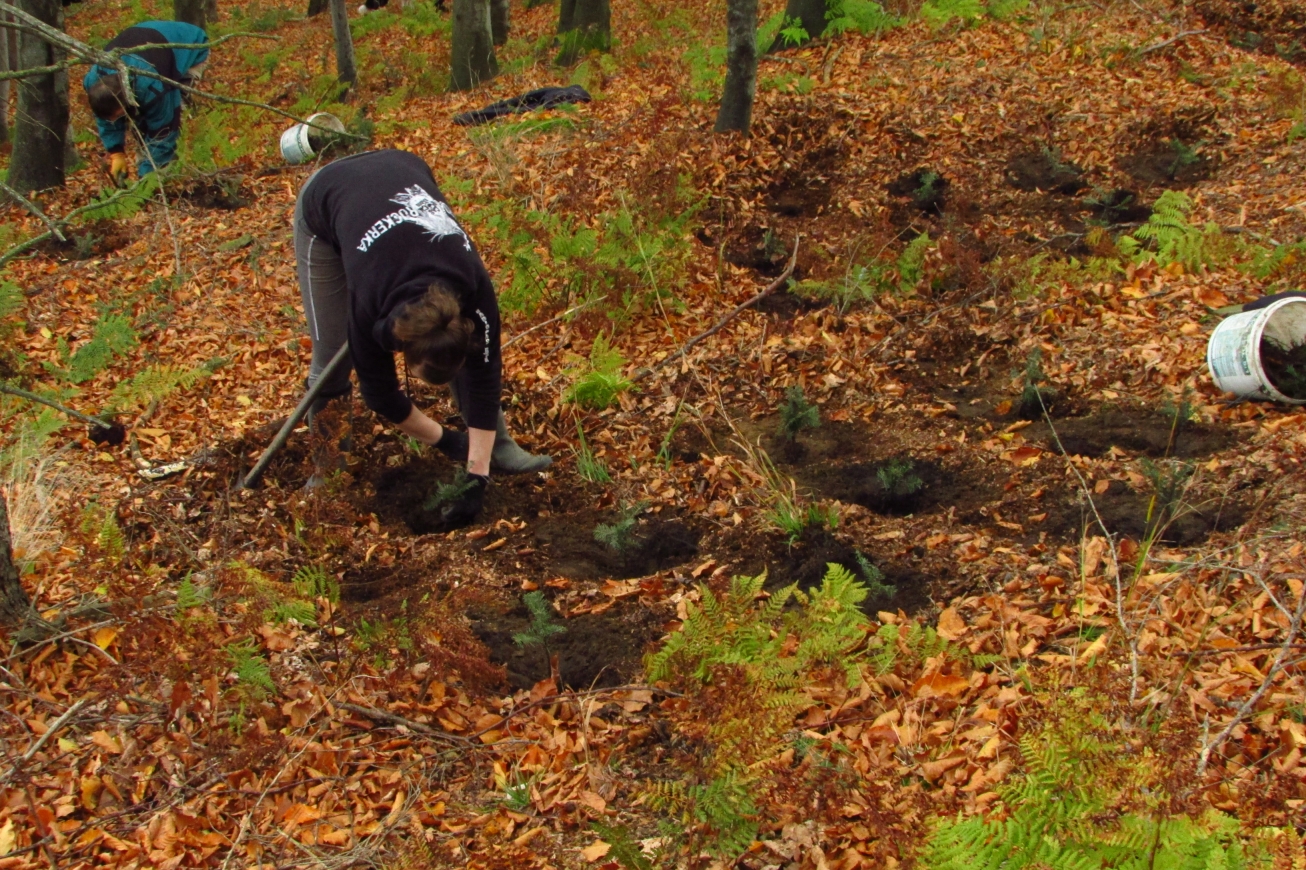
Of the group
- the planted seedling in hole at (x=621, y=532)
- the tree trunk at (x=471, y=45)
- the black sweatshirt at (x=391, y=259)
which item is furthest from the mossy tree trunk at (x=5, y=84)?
the planted seedling in hole at (x=621, y=532)

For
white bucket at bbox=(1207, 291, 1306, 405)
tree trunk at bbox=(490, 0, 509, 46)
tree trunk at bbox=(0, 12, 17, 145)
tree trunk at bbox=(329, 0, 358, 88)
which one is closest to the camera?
white bucket at bbox=(1207, 291, 1306, 405)

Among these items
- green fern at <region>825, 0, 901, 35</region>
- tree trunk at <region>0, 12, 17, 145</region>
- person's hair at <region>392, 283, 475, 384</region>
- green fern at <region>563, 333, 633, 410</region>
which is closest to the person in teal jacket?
tree trunk at <region>0, 12, 17, 145</region>

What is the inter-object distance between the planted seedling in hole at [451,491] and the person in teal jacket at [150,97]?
4.62 metres

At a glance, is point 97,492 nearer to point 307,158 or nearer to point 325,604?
point 325,604

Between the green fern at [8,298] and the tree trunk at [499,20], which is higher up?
the tree trunk at [499,20]

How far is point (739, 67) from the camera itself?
715 centimetres


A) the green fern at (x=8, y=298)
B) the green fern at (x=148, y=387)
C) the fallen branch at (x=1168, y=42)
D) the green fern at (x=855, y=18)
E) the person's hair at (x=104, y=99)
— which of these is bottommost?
the green fern at (x=148, y=387)

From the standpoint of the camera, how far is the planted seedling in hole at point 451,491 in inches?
162

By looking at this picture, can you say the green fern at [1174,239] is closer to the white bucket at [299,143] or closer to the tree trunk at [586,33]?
the white bucket at [299,143]

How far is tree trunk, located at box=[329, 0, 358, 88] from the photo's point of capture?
10.5 metres

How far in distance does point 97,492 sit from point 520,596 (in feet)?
7.47

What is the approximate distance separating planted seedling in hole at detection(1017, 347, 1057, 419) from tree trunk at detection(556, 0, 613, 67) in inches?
316

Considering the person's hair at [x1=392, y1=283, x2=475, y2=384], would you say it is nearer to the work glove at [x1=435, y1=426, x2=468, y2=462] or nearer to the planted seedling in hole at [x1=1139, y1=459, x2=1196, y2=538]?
the work glove at [x1=435, y1=426, x2=468, y2=462]

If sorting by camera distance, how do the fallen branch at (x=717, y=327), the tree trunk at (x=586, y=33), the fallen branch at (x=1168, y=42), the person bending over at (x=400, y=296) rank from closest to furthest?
the person bending over at (x=400, y=296) → the fallen branch at (x=717, y=327) → the fallen branch at (x=1168, y=42) → the tree trunk at (x=586, y=33)
